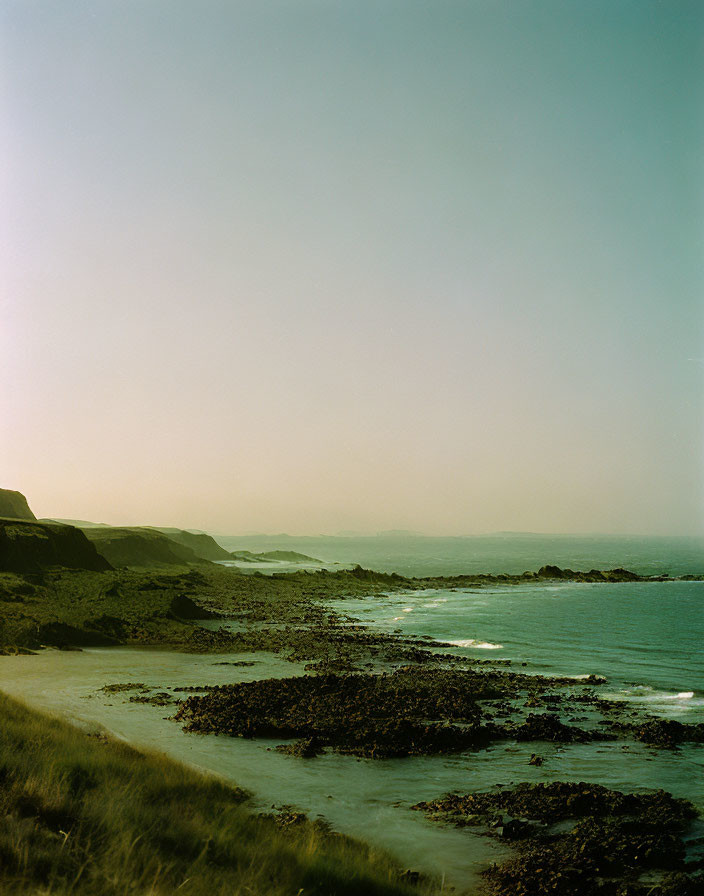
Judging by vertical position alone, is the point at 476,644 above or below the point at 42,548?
below

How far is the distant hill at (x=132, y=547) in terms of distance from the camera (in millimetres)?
87625

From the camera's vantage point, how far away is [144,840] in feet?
24.4

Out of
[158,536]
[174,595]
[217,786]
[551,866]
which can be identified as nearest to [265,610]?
[174,595]

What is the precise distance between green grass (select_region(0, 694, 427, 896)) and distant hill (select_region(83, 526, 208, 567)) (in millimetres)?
80132

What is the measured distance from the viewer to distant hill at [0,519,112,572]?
1876 inches

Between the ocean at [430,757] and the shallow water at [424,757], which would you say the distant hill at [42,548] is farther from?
the shallow water at [424,757]

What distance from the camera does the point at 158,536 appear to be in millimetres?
104062

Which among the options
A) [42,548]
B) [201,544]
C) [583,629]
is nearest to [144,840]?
[583,629]

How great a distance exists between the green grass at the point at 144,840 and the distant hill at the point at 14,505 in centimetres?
8287

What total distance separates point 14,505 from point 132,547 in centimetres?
1626

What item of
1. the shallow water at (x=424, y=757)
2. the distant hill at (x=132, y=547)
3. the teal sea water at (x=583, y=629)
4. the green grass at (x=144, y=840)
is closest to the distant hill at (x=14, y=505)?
the distant hill at (x=132, y=547)

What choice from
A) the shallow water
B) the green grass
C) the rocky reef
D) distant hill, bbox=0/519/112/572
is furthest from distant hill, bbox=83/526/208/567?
the rocky reef

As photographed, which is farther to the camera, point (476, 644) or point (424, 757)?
point (476, 644)

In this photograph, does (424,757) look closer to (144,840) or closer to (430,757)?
(430,757)
